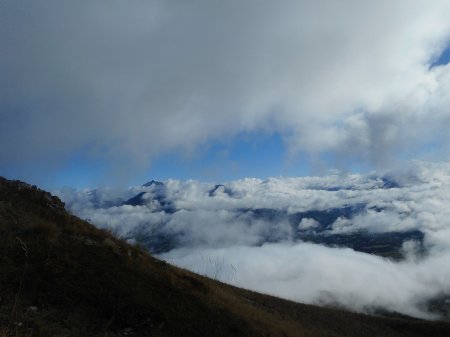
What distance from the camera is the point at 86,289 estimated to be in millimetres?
14742

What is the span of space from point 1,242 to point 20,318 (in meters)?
5.75

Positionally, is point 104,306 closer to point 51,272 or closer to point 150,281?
point 51,272

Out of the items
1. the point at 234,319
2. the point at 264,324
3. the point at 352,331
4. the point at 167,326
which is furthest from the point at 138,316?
the point at 352,331

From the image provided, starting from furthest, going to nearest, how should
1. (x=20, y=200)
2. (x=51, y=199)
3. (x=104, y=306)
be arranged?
(x=51, y=199)
(x=20, y=200)
(x=104, y=306)

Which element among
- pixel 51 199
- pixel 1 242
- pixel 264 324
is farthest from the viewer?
pixel 51 199

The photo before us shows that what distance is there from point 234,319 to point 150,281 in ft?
13.0

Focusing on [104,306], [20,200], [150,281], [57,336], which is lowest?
[57,336]

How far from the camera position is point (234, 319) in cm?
1747

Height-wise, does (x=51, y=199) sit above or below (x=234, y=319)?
above

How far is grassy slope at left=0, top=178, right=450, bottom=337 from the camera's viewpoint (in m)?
12.7

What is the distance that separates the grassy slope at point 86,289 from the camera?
1273 centimetres

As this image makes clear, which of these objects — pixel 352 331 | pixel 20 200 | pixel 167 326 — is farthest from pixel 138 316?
pixel 352 331

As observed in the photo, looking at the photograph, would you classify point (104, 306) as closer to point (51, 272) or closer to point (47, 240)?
point (51, 272)

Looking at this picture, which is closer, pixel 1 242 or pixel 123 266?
pixel 1 242
